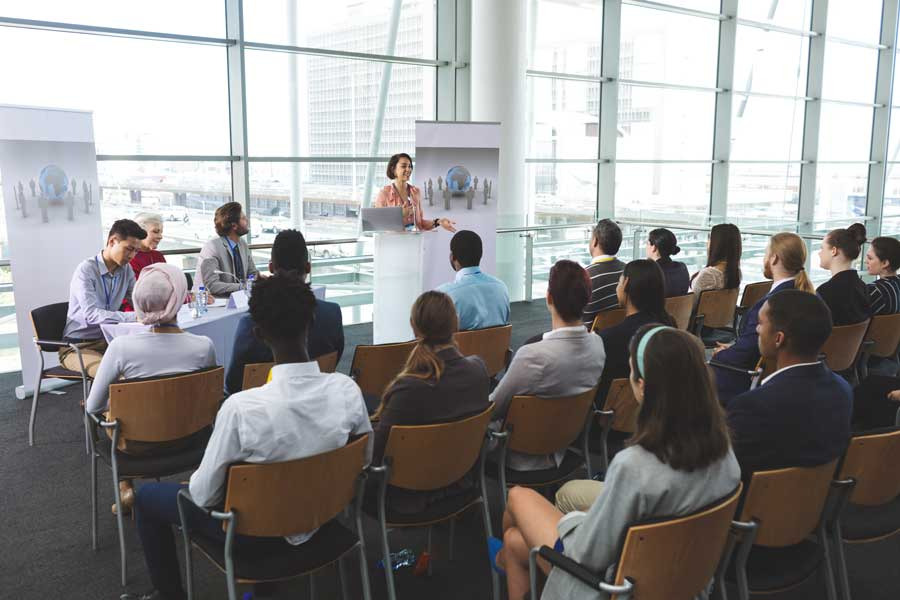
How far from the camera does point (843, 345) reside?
4379 mm

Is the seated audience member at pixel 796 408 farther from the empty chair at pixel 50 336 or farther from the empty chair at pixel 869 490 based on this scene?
the empty chair at pixel 50 336

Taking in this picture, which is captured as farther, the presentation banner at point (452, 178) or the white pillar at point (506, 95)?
the white pillar at point (506, 95)

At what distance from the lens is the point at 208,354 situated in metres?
3.42

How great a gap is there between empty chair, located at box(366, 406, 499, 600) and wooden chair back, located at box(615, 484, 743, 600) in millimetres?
871

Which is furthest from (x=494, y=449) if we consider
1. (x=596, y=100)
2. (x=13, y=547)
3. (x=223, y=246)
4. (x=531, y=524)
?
(x=596, y=100)

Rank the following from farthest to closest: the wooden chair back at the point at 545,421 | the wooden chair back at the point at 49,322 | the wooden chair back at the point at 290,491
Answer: the wooden chair back at the point at 49,322 → the wooden chair back at the point at 545,421 → the wooden chair back at the point at 290,491

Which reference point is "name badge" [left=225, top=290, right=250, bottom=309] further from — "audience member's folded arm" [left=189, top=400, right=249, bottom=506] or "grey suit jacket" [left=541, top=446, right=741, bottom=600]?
"grey suit jacket" [left=541, top=446, right=741, bottom=600]

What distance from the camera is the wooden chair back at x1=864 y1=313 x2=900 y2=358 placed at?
4.69m

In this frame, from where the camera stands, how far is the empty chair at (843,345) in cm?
432

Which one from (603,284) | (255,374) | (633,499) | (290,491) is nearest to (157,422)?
(255,374)

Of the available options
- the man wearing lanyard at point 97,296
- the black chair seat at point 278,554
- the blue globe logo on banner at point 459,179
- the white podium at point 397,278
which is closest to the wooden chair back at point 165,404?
the black chair seat at point 278,554

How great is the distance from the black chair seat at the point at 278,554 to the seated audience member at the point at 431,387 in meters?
0.33

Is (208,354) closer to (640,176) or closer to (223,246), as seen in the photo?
(223,246)

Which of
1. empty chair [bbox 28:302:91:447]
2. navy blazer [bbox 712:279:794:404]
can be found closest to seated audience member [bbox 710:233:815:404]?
navy blazer [bbox 712:279:794:404]
